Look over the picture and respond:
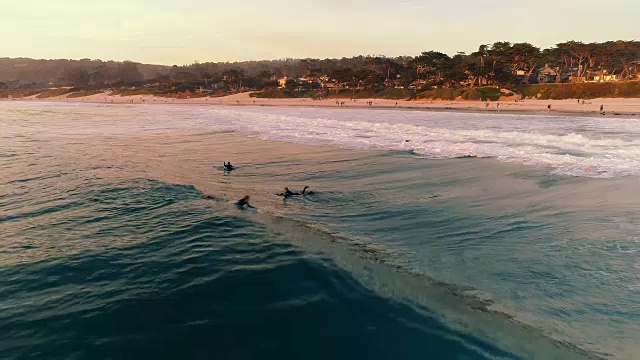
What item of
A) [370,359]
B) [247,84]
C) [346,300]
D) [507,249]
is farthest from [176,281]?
[247,84]

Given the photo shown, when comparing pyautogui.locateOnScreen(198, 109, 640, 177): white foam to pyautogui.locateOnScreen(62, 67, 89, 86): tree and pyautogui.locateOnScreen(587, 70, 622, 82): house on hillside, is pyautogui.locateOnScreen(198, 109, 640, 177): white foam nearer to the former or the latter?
pyautogui.locateOnScreen(587, 70, 622, 82): house on hillside

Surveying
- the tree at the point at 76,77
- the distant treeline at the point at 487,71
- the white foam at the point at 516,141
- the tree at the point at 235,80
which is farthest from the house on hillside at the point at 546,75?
the tree at the point at 76,77

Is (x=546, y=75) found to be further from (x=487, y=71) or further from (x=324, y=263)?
(x=324, y=263)

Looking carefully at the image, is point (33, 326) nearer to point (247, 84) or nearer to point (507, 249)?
point (507, 249)

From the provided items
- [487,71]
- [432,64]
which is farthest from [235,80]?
[487,71]

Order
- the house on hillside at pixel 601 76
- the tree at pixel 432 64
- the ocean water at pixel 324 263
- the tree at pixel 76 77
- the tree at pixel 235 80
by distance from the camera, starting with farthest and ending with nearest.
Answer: the tree at pixel 76 77
the tree at pixel 235 80
the tree at pixel 432 64
the house on hillside at pixel 601 76
the ocean water at pixel 324 263

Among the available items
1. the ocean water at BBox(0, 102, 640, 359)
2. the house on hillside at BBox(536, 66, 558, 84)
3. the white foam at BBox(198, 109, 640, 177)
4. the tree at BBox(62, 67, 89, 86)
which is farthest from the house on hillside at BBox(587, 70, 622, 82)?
the tree at BBox(62, 67, 89, 86)

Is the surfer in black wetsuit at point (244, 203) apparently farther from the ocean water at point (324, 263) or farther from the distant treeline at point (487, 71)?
the distant treeline at point (487, 71)

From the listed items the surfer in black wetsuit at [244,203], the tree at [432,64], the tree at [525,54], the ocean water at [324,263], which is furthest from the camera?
the tree at [432,64]

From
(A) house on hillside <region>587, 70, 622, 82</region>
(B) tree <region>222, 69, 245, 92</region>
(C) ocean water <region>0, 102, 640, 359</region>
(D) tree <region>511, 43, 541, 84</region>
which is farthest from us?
(B) tree <region>222, 69, 245, 92</region>
